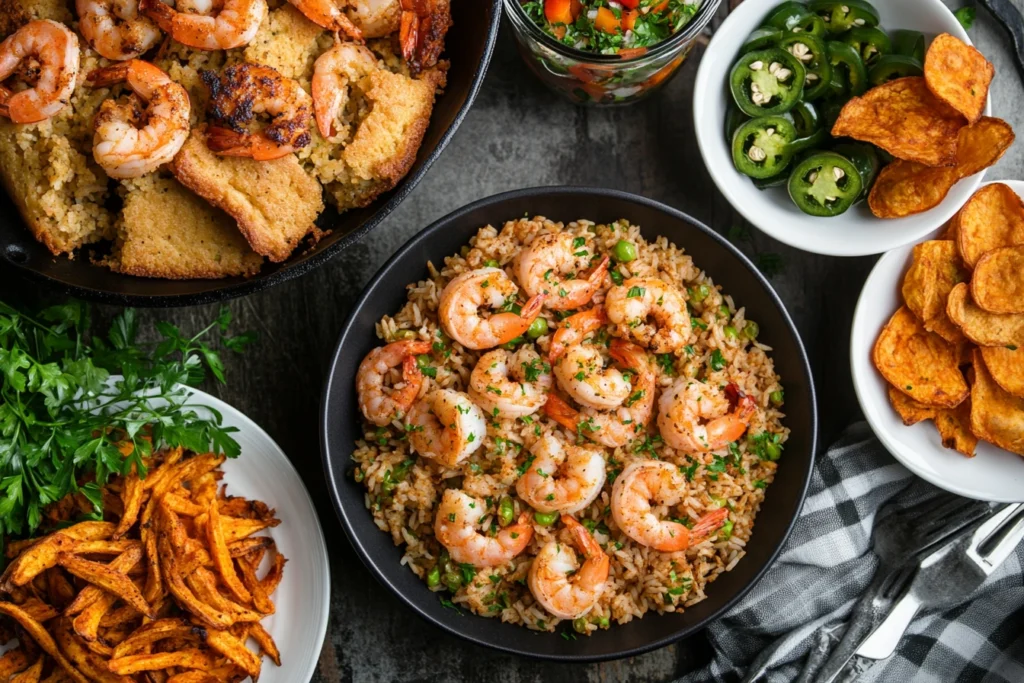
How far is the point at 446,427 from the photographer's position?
10.1ft

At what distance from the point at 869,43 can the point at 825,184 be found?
1.93 ft

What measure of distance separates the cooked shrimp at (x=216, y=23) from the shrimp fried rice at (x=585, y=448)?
1.15m

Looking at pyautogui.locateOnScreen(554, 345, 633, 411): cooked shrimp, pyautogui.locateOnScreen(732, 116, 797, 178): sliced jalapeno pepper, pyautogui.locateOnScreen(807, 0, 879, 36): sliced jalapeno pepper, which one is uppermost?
pyautogui.locateOnScreen(807, 0, 879, 36): sliced jalapeno pepper

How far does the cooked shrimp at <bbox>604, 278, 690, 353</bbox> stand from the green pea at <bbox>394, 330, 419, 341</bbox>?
0.75m

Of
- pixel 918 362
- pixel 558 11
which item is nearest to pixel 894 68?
pixel 918 362

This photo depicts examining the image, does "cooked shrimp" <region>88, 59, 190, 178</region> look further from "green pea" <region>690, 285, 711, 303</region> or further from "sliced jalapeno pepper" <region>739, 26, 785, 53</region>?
"sliced jalapeno pepper" <region>739, 26, 785, 53</region>

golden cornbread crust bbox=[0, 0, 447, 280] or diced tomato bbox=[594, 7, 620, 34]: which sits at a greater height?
diced tomato bbox=[594, 7, 620, 34]

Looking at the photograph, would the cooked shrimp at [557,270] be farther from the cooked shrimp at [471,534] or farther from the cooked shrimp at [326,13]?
the cooked shrimp at [326,13]

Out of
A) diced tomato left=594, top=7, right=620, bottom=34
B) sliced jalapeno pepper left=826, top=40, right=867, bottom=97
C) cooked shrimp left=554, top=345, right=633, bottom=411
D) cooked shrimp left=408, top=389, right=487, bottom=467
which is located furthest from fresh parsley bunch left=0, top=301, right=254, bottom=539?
sliced jalapeno pepper left=826, top=40, right=867, bottom=97

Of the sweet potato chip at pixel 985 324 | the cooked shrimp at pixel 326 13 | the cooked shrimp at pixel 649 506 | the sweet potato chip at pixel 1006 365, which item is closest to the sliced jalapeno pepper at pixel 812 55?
the sweet potato chip at pixel 985 324

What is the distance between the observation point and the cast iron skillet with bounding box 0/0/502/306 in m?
2.69

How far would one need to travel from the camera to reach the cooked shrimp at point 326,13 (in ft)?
8.41

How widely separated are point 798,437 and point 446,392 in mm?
1376

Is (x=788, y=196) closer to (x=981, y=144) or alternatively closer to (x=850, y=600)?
(x=981, y=144)
